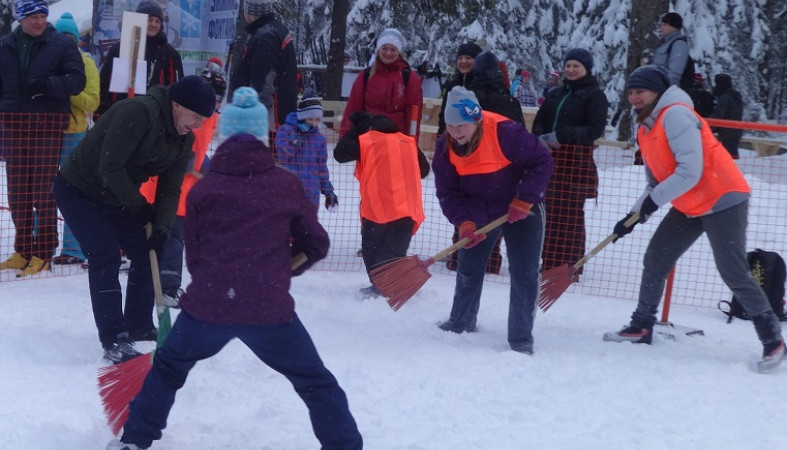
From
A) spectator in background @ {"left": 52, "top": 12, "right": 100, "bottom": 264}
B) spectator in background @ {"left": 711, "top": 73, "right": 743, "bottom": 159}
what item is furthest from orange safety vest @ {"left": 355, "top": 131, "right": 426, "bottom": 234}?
spectator in background @ {"left": 711, "top": 73, "right": 743, "bottom": 159}

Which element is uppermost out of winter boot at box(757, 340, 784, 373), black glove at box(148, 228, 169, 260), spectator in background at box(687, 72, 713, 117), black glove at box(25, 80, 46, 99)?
spectator in background at box(687, 72, 713, 117)

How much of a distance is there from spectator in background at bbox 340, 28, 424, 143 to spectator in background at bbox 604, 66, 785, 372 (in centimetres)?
235

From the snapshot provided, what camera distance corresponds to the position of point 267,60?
6.66 m

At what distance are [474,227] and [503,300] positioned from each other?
1572 millimetres

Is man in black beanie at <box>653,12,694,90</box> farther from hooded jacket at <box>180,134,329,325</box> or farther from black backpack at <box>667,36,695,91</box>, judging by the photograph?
hooded jacket at <box>180,134,329,325</box>

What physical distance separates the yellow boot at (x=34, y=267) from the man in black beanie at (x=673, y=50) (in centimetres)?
555

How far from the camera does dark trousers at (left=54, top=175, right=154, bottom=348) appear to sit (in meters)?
4.38

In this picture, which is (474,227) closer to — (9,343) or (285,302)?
(285,302)

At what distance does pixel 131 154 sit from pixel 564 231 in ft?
13.0

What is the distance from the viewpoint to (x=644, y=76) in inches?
193

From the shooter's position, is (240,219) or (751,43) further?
(751,43)

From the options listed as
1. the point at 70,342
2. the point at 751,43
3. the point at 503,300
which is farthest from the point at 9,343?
the point at 751,43

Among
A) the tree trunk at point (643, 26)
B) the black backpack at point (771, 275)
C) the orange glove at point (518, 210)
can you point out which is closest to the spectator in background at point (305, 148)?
the orange glove at point (518, 210)

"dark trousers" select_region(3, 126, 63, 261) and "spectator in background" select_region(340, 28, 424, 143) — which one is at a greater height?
"spectator in background" select_region(340, 28, 424, 143)
